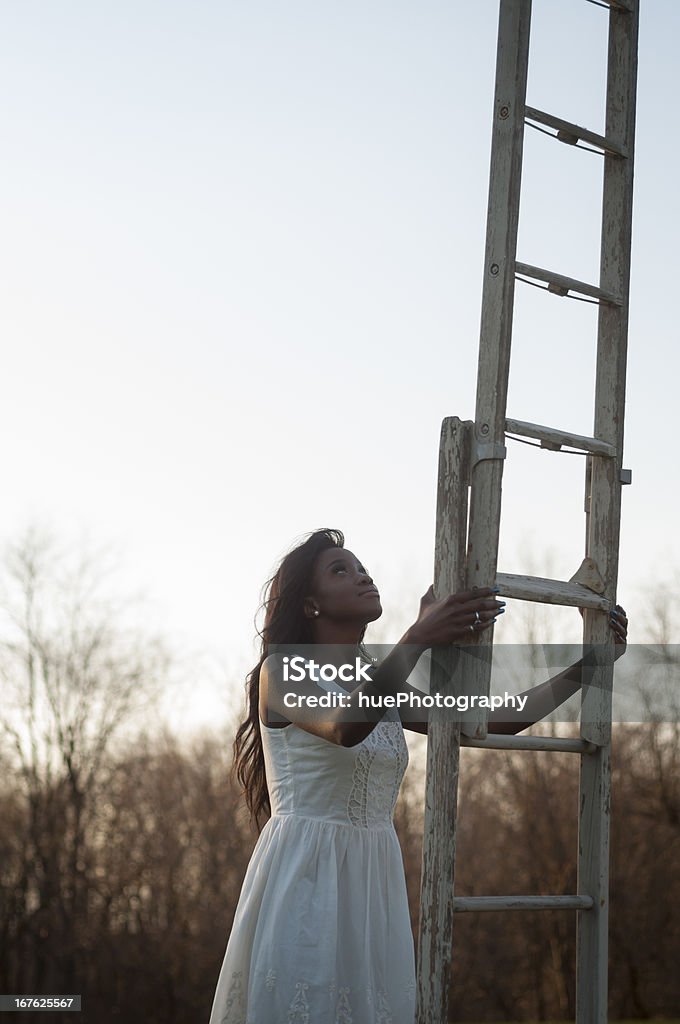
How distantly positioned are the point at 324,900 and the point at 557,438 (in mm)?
1199

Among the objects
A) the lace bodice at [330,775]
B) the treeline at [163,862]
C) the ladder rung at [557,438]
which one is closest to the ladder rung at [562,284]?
the ladder rung at [557,438]

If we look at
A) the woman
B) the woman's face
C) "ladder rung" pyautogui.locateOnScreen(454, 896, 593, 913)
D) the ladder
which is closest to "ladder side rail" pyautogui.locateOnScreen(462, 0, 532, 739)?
the ladder

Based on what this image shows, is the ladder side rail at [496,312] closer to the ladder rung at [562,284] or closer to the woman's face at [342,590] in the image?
the ladder rung at [562,284]

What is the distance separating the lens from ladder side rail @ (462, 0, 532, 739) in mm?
2459

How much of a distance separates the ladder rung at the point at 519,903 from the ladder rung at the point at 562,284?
4.39 ft

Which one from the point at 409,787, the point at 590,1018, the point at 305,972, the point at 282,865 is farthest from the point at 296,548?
the point at 409,787

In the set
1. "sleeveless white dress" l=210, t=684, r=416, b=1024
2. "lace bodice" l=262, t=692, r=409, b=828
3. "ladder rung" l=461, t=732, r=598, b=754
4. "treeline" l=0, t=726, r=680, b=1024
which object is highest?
"ladder rung" l=461, t=732, r=598, b=754

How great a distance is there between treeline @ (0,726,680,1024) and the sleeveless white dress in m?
11.6

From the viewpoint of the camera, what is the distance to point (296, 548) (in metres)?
3.03

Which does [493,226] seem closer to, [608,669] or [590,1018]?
[608,669]

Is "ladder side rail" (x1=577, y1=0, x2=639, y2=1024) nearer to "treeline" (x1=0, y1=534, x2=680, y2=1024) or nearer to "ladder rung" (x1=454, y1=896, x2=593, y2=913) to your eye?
"ladder rung" (x1=454, y1=896, x2=593, y2=913)

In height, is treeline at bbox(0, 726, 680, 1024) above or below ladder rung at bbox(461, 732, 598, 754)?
below

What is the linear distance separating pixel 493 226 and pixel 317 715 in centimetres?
117

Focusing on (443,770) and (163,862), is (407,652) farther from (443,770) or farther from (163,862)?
(163,862)
